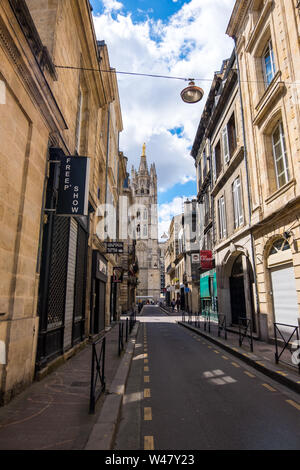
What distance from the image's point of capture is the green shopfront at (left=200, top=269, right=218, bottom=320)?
78.3ft

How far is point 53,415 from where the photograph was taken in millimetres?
4590

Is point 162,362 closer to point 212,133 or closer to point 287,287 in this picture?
point 287,287

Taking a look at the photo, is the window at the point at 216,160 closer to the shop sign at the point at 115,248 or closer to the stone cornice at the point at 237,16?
the stone cornice at the point at 237,16

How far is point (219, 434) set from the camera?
4.17m

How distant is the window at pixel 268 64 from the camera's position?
13.3m

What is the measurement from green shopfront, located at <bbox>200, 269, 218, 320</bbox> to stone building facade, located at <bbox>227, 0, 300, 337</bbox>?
1039cm

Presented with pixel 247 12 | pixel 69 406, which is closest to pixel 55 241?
pixel 69 406

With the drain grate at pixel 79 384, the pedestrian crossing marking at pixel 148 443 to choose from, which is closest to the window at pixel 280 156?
the drain grate at pixel 79 384

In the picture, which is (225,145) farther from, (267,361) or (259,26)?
(267,361)

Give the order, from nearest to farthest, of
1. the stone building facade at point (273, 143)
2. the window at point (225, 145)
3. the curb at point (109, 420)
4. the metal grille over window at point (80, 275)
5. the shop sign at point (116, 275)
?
the curb at point (109, 420)
the stone building facade at point (273, 143)
the metal grille over window at point (80, 275)
the window at point (225, 145)
the shop sign at point (116, 275)

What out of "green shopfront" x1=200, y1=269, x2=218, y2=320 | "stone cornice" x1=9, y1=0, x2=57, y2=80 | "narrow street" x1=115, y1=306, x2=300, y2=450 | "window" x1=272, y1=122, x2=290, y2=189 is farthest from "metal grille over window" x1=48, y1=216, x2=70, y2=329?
"green shopfront" x1=200, y1=269, x2=218, y2=320

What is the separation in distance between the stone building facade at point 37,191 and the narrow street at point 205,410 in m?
2.47

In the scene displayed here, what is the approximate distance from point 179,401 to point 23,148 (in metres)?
6.20

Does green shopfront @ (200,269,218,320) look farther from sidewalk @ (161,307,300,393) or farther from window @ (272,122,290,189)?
window @ (272,122,290,189)
